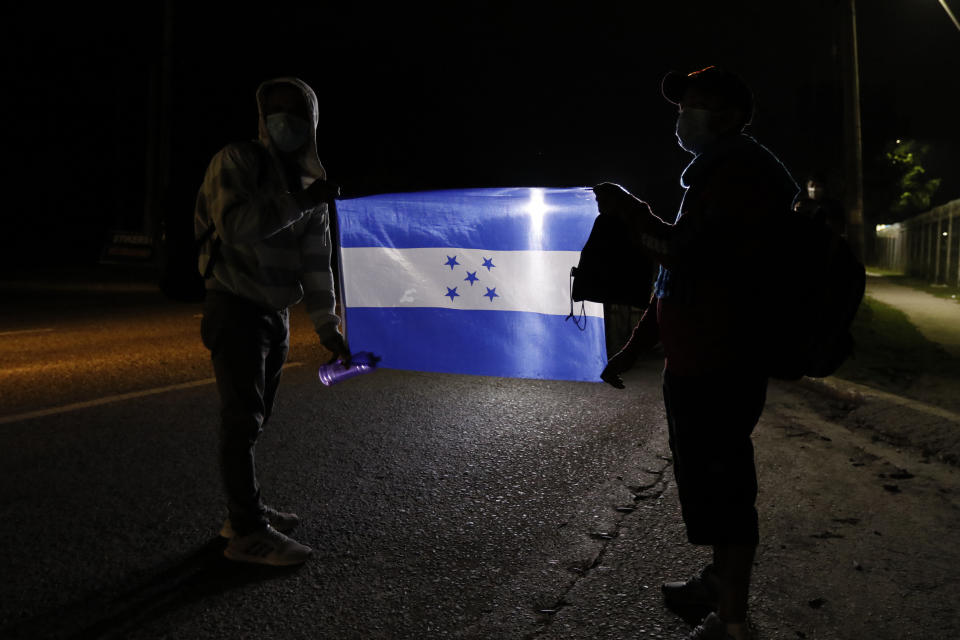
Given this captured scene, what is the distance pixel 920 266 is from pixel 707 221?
2762cm

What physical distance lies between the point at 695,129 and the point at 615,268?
0.53m

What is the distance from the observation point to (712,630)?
2.19 meters

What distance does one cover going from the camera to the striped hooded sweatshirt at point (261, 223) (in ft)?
8.48

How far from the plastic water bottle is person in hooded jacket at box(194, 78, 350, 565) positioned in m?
0.41

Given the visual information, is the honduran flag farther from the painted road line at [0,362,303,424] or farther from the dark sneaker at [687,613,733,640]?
the dark sneaker at [687,613,733,640]

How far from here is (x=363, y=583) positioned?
104 inches

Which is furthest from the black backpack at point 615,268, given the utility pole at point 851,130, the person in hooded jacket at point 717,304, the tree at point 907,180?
the tree at point 907,180

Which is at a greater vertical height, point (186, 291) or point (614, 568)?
point (186, 291)

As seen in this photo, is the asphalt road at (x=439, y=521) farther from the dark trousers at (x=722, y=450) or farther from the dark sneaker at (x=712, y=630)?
the dark trousers at (x=722, y=450)

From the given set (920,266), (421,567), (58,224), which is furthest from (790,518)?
(58,224)

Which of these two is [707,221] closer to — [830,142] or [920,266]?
[920,266]

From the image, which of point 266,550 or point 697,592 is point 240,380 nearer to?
point 266,550

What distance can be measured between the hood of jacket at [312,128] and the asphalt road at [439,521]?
1.70 metres

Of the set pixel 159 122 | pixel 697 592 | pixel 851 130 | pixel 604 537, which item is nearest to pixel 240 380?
pixel 604 537
